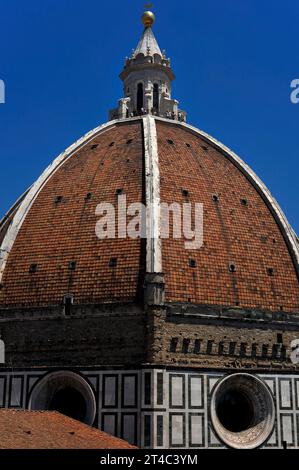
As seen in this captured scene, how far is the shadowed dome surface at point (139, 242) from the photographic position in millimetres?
23312

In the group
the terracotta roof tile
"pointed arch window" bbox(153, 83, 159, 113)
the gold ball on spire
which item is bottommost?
the terracotta roof tile

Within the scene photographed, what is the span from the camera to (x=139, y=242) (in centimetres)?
2364

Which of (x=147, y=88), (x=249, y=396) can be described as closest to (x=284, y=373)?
(x=249, y=396)

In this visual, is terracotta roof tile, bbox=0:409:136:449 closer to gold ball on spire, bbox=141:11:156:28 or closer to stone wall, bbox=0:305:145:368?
stone wall, bbox=0:305:145:368

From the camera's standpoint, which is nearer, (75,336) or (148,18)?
(75,336)

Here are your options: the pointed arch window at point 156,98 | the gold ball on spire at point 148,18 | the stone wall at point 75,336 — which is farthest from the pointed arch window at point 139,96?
the stone wall at point 75,336

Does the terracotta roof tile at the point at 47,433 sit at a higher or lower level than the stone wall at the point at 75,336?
lower

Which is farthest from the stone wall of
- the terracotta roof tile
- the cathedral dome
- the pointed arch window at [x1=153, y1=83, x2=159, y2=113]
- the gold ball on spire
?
the gold ball on spire

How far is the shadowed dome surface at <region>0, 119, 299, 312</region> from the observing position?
2331 centimetres

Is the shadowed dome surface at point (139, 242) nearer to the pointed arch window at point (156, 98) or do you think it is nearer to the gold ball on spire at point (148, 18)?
the pointed arch window at point (156, 98)

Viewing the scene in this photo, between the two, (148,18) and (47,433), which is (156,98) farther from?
(47,433)

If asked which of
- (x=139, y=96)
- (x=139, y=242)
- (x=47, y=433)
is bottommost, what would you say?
(x=47, y=433)

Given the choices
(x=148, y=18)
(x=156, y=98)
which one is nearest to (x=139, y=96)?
(x=156, y=98)

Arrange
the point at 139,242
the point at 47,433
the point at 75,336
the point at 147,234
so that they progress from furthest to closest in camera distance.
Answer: the point at 139,242
the point at 147,234
the point at 75,336
the point at 47,433
